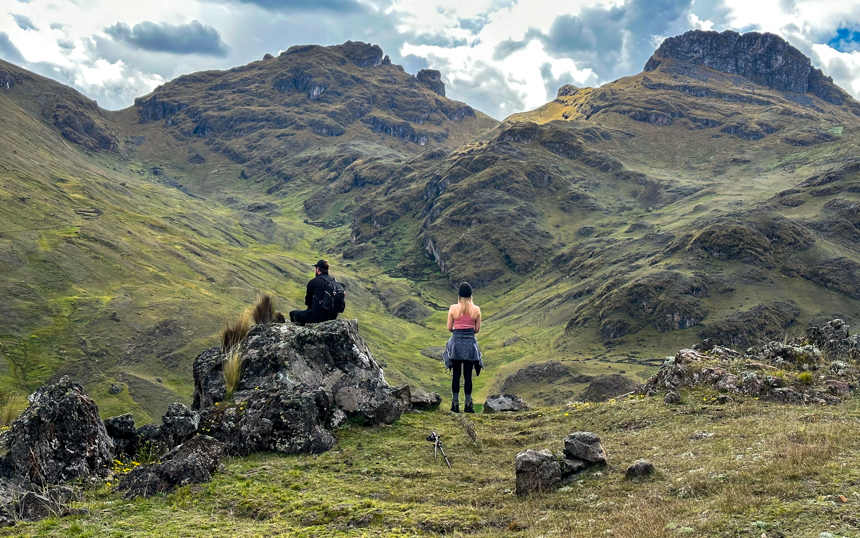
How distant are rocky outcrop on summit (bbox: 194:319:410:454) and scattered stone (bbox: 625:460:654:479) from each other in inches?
299

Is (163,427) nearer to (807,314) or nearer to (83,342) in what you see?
(83,342)

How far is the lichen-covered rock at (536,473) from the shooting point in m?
10.6

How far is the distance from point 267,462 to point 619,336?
615 ft

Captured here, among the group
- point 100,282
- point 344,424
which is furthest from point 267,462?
point 100,282

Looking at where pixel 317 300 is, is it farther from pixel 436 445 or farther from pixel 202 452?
pixel 202 452

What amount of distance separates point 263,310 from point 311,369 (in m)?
4.06

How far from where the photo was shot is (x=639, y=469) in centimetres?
1048

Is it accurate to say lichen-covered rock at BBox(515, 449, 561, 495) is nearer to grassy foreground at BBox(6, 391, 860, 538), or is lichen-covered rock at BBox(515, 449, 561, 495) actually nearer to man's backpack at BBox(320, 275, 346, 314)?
grassy foreground at BBox(6, 391, 860, 538)

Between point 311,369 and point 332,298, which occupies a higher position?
point 332,298

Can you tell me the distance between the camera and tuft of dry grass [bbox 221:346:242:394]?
17.5 meters

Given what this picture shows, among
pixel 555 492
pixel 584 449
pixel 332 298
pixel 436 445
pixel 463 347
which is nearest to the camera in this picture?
pixel 555 492

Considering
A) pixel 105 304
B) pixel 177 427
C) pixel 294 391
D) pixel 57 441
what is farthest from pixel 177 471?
pixel 105 304

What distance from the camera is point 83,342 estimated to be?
11575 centimetres

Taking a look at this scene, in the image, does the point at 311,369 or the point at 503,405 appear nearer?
the point at 311,369
